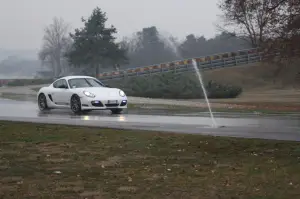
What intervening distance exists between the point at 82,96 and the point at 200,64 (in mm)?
35285

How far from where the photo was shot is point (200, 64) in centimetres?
5300

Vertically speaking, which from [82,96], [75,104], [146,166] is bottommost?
[146,166]

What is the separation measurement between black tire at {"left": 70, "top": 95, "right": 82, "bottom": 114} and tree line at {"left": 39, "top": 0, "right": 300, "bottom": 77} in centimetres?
768

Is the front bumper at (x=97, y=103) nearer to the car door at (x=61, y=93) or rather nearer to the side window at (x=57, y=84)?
the car door at (x=61, y=93)

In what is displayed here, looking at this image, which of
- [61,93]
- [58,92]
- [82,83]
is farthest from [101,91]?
[58,92]

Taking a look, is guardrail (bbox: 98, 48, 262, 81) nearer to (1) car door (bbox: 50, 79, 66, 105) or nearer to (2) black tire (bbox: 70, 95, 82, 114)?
(1) car door (bbox: 50, 79, 66, 105)

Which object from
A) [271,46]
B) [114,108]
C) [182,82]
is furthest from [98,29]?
[114,108]

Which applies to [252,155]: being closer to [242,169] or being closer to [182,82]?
[242,169]

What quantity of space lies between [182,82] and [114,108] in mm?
17353

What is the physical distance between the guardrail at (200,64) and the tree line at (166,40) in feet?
6.68

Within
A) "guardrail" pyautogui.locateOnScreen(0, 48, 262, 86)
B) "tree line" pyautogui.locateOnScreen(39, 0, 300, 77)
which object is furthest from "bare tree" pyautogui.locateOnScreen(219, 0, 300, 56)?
"guardrail" pyautogui.locateOnScreen(0, 48, 262, 86)

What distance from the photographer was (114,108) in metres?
18.8

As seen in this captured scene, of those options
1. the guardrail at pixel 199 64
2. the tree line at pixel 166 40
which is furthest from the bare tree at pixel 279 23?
the guardrail at pixel 199 64

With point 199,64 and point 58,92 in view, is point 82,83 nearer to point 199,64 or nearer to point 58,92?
point 58,92
